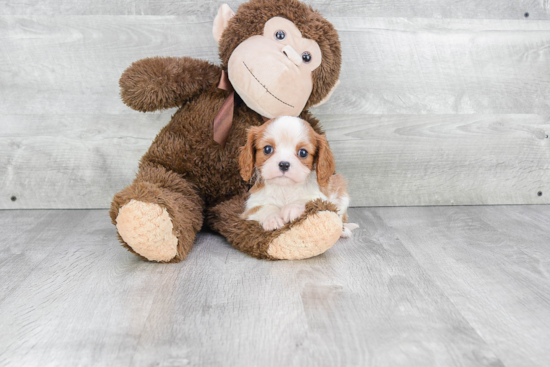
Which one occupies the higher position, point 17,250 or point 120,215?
point 120,215

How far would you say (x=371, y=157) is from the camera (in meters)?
1.61

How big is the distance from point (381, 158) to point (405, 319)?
2.68 ft

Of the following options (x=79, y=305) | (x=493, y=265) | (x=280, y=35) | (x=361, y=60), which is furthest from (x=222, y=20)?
(x=493, y=265)

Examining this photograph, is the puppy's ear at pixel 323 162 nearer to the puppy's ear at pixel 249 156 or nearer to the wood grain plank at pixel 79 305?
the puppy's ear at pixel 249 156

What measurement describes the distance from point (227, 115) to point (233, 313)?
533 millimetres

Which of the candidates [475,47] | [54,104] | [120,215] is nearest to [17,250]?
[120,215]

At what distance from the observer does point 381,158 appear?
63.7 inches

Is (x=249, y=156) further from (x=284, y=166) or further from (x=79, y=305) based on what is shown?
(x=79, y=305)

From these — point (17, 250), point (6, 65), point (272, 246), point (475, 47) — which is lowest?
point (17, 250)

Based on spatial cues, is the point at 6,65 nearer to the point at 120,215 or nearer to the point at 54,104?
the point at 54,104

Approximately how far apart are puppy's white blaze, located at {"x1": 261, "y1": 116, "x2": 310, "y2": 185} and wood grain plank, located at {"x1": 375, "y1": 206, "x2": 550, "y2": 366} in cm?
34

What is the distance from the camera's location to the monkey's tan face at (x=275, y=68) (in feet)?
3.82

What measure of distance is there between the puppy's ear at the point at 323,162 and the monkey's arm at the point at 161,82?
0.36m

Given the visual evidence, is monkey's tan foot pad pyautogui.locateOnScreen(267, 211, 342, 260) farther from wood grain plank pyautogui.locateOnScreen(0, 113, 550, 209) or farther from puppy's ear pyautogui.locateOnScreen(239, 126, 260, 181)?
wood grain plank pyautogui.locateOnScreen(0, 113, 550, 209)
